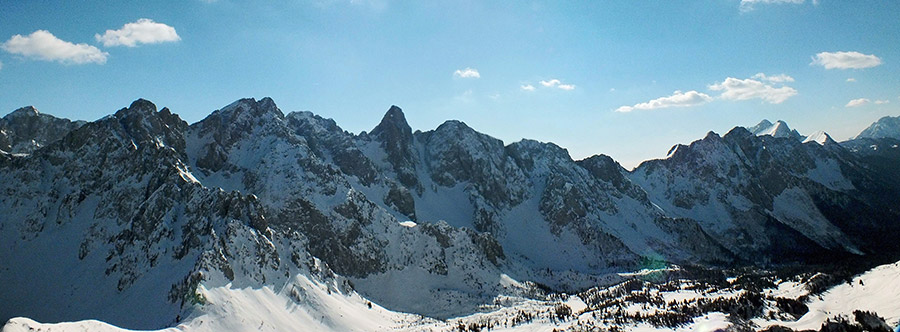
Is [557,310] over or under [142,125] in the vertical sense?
under

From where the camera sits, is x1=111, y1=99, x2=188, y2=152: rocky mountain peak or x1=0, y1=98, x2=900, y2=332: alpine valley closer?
x1=0, y1=98, x2=900, y2=332: alpine valley

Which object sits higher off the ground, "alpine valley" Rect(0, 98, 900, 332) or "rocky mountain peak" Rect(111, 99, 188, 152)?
"rocky mountain peak" Rect(111, 99, 188, 152)

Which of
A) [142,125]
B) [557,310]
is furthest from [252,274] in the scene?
[142,125]

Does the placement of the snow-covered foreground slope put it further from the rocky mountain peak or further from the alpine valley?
the rocky mountain peak

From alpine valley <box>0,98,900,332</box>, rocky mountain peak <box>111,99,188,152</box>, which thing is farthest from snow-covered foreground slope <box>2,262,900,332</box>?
rocky mountain peak <box>111,99,188,152</box>

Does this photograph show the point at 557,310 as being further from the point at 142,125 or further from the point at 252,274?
the point at 142,125

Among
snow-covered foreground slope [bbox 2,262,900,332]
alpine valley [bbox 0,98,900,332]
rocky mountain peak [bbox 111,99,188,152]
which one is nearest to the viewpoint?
snow-covered foreground slope [bbox 2,262,900,332]

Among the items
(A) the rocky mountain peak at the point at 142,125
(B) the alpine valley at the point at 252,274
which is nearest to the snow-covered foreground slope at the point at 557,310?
(B) the alpine valley at the point at 252,274

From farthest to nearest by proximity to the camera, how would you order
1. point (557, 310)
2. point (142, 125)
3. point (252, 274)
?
point (142, 125), point (557, 310), point (252, 274)

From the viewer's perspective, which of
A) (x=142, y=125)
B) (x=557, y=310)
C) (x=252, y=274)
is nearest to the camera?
(x=252, y=274)
